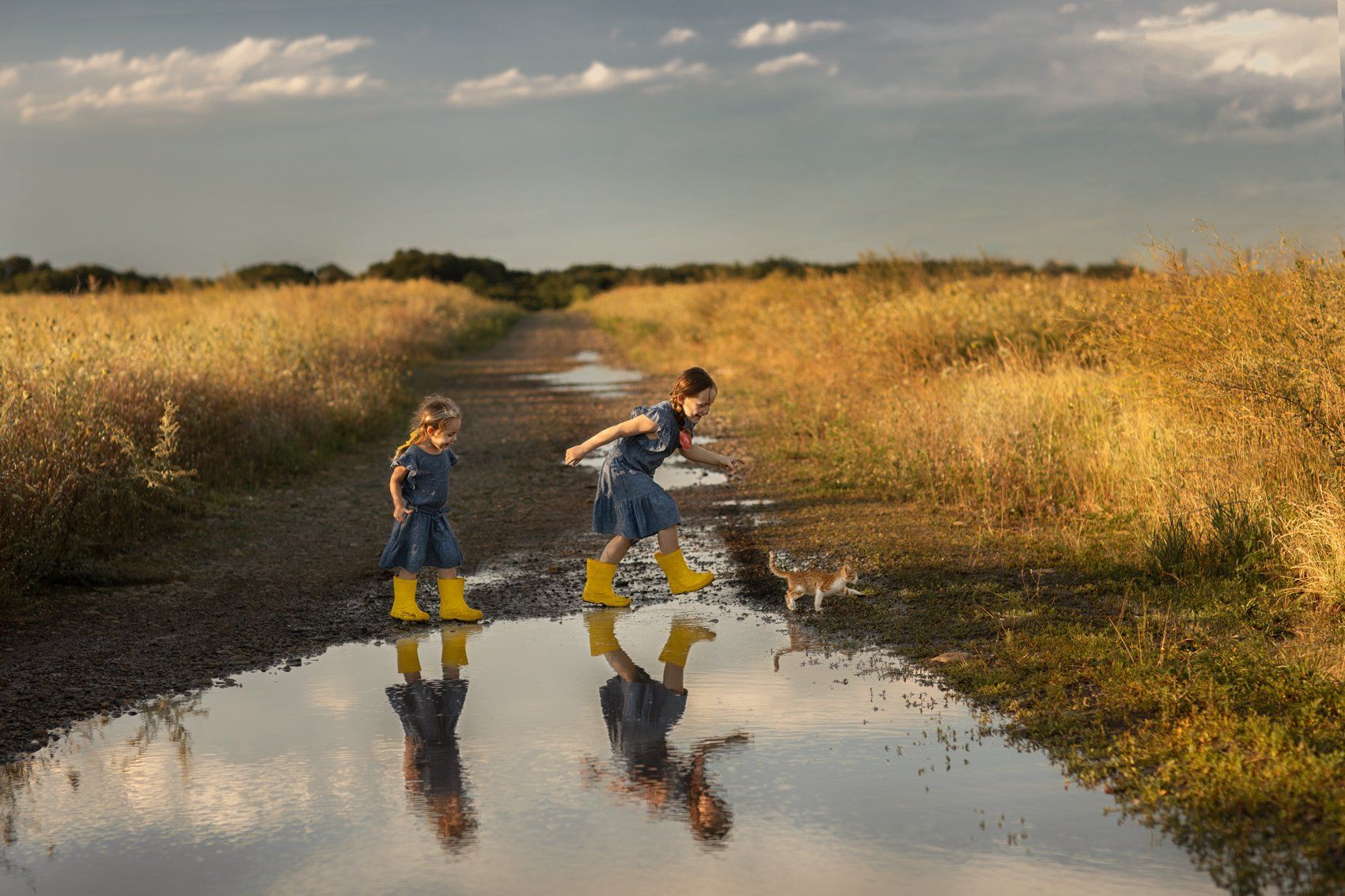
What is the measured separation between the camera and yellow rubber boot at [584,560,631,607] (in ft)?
24.8

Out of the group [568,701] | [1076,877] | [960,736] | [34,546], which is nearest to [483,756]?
[568,701]

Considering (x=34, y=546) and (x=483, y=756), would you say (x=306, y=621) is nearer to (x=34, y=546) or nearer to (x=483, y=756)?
(x=34, y=546)

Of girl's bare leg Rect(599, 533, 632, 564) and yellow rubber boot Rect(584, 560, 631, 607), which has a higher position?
girl's bare leg Rect(599, 533, 632, 564)

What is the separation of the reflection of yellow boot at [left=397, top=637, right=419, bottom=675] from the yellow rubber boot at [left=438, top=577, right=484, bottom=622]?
42cm

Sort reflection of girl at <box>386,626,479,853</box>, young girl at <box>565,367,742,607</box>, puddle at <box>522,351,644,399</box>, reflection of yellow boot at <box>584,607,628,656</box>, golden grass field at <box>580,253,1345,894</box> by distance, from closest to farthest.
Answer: reflection of girl at <box>386,626,479,853</box> → golden grass field at <box>580,253,1345,894</box> → reflection of yellow boot at <box>584,607,628,656</box> → young girl at <box>565,367,742,607</box> → puddle at <box>522,351,644,399</box>

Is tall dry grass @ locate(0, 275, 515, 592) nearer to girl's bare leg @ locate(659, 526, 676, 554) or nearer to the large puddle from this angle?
the large puddle

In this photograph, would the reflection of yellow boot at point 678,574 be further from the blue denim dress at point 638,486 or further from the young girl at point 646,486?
the blue denim dress at point 638,486

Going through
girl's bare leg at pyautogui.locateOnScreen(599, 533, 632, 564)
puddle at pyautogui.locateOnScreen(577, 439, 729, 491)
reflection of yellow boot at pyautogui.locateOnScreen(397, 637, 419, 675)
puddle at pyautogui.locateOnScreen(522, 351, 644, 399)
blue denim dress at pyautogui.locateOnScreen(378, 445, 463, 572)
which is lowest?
reflection of yellow boot at pyautogui.locateOnScreen(397, 637, 419, 675)

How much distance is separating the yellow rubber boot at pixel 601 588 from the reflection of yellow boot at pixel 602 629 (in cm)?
5

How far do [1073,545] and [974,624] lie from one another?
2.13 m

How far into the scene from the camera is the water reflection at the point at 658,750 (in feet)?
14.0

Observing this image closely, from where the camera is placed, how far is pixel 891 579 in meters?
7.83

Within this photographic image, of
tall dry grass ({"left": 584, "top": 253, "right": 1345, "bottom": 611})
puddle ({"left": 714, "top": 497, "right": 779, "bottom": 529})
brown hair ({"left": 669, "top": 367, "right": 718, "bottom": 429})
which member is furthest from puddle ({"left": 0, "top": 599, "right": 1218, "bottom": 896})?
puddle ({"left": 714, "top": 497, "right": 779, "bottom": 529})

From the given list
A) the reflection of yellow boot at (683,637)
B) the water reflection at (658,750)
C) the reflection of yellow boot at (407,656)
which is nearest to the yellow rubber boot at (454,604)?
the reflection of yellow boot at (407,656)
